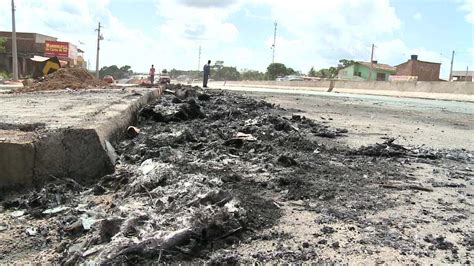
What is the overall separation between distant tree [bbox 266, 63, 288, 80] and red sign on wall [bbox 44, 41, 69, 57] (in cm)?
5905

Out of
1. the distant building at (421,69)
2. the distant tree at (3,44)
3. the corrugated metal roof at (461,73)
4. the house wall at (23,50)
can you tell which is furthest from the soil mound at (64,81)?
the corrugated metal roof at (461,73)

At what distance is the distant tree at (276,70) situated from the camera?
4212 inches

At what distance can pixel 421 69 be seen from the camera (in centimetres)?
8269

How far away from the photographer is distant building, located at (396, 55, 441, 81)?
266ft

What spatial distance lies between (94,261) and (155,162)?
205 cm

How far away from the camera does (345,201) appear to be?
402 centimetres

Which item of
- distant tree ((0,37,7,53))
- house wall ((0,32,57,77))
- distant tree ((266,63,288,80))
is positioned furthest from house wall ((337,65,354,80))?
distant tree ((0,37,7,53))

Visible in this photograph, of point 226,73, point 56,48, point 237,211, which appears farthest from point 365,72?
point 237,211

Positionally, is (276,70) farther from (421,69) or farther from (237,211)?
(237,211)

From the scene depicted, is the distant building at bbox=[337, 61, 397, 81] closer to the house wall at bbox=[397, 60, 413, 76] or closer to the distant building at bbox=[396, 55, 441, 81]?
the house wall at bbox=[397, 60, 413, 76]

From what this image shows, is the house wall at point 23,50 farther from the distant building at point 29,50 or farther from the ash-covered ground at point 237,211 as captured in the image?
the ash-covered ground at point 237,211

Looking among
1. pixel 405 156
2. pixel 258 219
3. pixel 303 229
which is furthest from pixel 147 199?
pixel 405 156

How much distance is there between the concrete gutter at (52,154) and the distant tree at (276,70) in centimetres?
10240

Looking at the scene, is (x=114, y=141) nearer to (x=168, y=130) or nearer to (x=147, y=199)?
(x=168, y=130)
